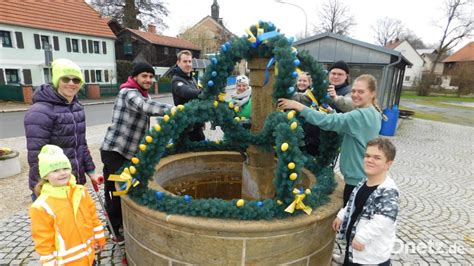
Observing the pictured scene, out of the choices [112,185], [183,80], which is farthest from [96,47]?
[112,185]

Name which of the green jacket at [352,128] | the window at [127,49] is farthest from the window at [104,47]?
the green jacket at [352,128]

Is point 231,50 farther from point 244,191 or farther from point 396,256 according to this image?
point 396,256

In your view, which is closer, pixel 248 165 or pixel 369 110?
pixel 369 110

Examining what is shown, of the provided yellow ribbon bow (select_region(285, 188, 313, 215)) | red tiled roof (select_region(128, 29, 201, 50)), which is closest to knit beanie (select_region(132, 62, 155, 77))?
yellow ribbon bow (select_region(285, 188, 313, 215))

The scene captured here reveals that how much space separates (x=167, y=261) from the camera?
96.4 inches

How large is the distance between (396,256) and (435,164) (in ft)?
17.9

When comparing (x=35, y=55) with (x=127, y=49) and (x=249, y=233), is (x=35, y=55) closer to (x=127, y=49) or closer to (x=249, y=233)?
(x=127, y=49)

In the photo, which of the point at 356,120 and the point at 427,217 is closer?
the point at 356,120

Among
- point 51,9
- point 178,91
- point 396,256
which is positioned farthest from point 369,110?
point 51,9

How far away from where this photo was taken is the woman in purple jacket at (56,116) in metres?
2.50

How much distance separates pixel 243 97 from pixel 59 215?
318 centimetres

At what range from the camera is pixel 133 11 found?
3094cm

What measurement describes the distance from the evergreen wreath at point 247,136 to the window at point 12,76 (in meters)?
22.6

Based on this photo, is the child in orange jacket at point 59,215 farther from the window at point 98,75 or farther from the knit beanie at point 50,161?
the window at point 98,75
